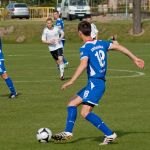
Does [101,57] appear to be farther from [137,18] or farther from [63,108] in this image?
[137,18]

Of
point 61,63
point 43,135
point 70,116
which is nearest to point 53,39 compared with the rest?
point 61,63

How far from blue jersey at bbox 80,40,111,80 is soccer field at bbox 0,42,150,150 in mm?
1250

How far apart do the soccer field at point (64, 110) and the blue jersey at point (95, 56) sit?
1.25m

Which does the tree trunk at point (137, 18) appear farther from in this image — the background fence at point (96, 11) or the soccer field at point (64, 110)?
the background fence at point (96, 11)

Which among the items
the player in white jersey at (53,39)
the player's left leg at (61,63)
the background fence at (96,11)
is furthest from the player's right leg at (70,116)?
the background fence at (96,11)

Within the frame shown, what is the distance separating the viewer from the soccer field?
459 inches

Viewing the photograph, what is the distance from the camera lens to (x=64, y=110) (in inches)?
615

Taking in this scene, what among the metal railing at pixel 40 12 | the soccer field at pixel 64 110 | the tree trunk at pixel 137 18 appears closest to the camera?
the soccer field at pixel 64 110

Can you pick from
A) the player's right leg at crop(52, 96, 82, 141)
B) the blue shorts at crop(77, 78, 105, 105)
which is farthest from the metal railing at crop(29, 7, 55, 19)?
the blue shorts at crop(77, 78, 105, 105)

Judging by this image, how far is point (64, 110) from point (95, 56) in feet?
15.3

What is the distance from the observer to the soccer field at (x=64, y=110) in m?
11.7

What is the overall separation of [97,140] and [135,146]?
834 mm

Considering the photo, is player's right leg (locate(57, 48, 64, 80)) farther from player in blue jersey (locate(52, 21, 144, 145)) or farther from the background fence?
the background fence

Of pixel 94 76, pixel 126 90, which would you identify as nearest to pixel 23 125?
pixel 94 76
